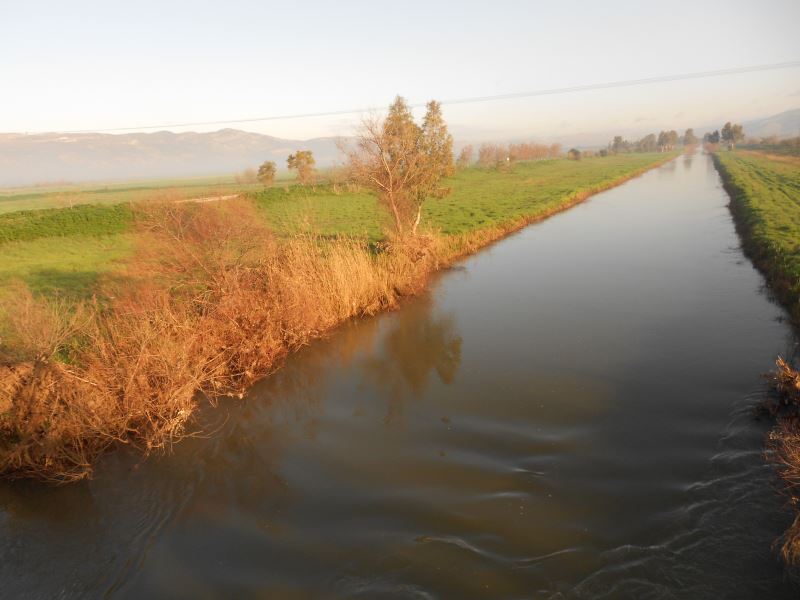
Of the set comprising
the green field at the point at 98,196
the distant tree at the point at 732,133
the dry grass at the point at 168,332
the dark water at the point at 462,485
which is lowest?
the dark water at the point at 462,485

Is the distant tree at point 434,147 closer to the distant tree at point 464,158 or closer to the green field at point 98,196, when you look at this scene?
the green field at point 98,196

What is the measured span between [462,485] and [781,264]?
47.7ft

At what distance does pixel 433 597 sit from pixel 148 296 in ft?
29.0

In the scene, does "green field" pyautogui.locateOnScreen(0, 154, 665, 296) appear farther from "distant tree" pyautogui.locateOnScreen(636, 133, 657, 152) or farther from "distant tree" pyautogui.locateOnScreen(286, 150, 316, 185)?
"distant tree" pyautogui.locateOnScreen(636, 133, 657, 152)

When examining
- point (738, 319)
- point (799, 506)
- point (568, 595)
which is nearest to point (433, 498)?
→ point (568, 595)

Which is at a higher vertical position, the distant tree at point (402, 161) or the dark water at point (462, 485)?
the distant tree at point (402, 161)

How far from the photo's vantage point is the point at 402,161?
17969 millimetres

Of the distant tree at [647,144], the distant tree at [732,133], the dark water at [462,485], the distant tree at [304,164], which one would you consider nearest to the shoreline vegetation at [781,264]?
the dark water at [462,485]

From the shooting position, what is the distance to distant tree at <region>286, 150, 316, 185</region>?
51094 mm

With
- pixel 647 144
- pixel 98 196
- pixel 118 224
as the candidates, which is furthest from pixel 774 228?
pixel 647 144

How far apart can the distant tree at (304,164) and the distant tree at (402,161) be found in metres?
35.4

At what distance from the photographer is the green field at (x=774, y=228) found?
13422 mm

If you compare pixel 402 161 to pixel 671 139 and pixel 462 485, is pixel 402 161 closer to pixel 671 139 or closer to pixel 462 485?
pixel 462 485

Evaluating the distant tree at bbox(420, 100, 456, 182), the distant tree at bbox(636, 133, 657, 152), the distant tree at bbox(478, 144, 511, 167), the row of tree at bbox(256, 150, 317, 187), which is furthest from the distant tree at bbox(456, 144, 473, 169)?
the distant tree at bbox(636, 133, 657, 152)
